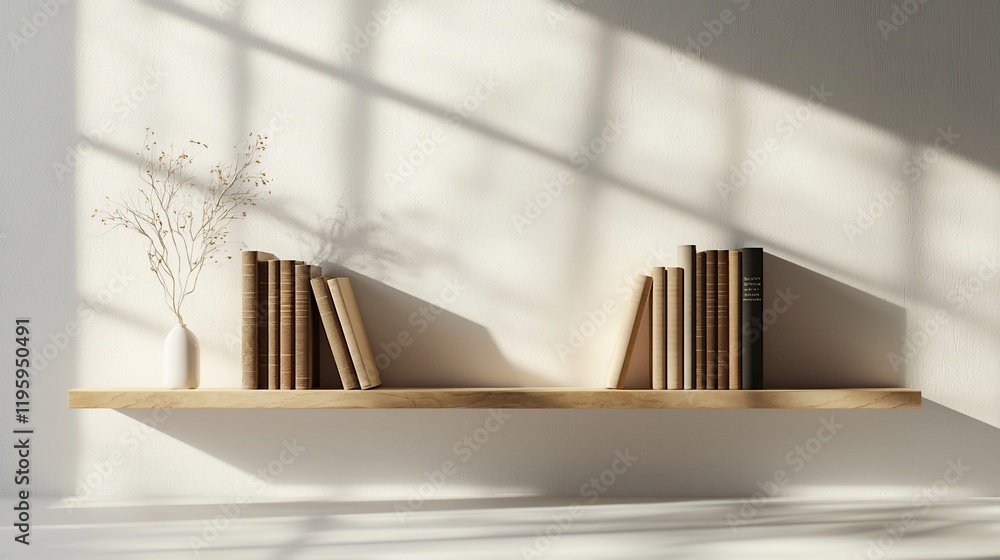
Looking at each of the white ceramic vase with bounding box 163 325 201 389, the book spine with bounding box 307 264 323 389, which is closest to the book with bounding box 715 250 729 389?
the book spine with bounding box 307 264 323 389

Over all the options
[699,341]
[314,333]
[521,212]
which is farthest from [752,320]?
[314,333]

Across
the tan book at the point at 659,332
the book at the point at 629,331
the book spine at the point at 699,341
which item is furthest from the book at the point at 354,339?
the book spine at the point at 699,341

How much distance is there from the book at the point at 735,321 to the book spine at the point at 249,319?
1.30 m

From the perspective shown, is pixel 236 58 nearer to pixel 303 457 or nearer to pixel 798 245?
pixel 303 457

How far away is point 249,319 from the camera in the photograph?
1929 mm

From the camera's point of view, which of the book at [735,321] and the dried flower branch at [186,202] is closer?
the book at [735,321]

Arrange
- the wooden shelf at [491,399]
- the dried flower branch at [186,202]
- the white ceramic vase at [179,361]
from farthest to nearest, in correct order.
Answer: the dried flower branch at [186,202]
the white ceramic vase at [179,361]
the wooden shelf at [491,399]

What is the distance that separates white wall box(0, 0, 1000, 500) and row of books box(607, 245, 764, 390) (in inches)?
5.9

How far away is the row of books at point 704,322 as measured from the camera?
1.92 m

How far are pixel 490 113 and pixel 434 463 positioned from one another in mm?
1054

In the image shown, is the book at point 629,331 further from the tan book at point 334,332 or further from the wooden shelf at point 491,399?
the tan book at point 334,332

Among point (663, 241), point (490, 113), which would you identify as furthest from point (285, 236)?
point (663, 241)

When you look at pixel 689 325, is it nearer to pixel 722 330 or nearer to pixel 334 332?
pixel 722 330

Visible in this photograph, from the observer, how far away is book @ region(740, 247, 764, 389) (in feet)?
6.28
